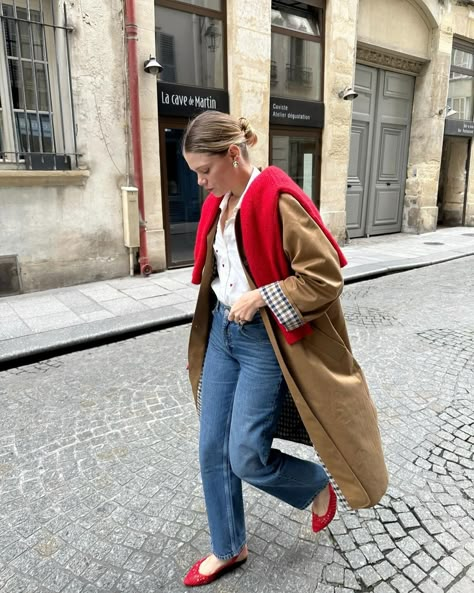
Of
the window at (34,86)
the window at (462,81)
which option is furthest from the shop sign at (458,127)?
the window at (34,86)

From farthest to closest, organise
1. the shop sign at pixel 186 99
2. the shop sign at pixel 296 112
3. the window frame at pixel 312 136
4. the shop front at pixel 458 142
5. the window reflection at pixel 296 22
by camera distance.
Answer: the shop front at pixel 458 142 < the window frame at pixel 312 136 < the shop sign at pixel 296 112 < the window reflection at pixel 296 22 < the shop sign at pixel 186 99

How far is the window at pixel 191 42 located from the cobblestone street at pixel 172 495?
5.75 metres

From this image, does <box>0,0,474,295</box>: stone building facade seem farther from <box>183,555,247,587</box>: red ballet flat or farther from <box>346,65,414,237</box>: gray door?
<box>183,555,247,587</box>: red ballet flat

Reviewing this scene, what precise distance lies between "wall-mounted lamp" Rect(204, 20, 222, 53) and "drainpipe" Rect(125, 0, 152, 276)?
1701 mm

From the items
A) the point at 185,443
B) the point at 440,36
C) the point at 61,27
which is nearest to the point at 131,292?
the point at 61,27

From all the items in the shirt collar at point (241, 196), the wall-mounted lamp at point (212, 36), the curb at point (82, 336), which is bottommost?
the curb at point (82, 336)

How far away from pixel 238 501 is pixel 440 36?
13.6 m

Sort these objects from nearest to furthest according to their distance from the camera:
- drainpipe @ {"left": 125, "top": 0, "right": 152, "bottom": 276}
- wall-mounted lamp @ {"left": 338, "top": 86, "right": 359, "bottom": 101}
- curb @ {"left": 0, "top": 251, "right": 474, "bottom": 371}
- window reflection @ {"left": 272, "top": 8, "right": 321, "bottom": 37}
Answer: curb @ {"left": 0, "top": 251, "right": 474, "bottom": 371} < drainpipe @ {"left": 125, "top": 0, "right": 152, "bottom": 276} < window reflection @ {"left": 272, "top": 8, "right": 321, "bottom": 37} < wall-mounted lamp @ {"left": 338, "top": 86, "right": 359, "bottom": 101}

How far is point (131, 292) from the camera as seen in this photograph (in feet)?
22.8

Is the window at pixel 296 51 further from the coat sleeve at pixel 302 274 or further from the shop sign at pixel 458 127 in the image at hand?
→ the coat sleeve at pixel 302 274

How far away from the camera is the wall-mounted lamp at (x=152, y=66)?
282 inches

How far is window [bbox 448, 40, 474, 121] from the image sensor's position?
43.2 feet

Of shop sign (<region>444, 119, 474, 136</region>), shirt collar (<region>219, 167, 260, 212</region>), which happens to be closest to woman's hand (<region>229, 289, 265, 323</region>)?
shirt collar (<region>219, 167, 260, 212</region>)

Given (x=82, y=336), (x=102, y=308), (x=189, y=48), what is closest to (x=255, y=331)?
(x=82, y=336)
